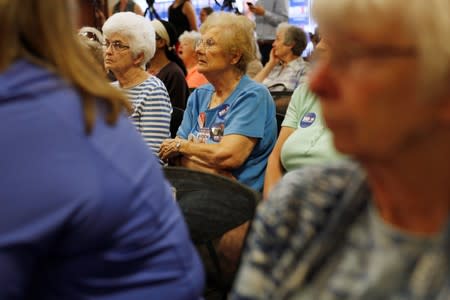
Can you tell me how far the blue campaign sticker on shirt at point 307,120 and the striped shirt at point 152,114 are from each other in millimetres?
858

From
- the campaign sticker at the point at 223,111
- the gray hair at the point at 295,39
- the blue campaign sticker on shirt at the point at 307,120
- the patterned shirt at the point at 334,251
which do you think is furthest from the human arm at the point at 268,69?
the patterned shirt at the point at 334,251

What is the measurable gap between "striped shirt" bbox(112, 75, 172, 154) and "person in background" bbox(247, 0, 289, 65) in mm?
3866

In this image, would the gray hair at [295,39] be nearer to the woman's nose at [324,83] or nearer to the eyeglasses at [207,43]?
the eyeglasses at [207,43]

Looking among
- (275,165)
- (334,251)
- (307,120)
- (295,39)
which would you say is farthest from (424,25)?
(295,39)

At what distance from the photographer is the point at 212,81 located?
3350 mm

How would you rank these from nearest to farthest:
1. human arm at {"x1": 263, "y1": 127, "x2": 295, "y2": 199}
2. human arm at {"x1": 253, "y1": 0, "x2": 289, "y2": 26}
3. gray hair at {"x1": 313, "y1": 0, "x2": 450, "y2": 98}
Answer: gray hair at {"x1": 313, "y1": 0, "x2": 450, "y2": 98}
human arm at {"x1": 263, "y1": 127, "x2": 295, "y2": 199}
human arm at {"x1": 253, "y1": 0, "x2": 289, "y2": 26}

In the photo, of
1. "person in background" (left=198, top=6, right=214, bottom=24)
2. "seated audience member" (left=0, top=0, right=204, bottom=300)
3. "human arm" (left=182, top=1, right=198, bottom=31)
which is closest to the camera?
"seated audience member" (left=0, top=0, right=204, bottom=300)

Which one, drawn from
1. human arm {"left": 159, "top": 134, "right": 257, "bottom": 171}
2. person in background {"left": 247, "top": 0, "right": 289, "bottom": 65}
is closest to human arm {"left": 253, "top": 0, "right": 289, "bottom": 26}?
person in background {"left": 247, "top": 0, "right": 289, "bottom": 65}

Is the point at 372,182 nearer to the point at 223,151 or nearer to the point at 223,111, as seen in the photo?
the point at 223,151

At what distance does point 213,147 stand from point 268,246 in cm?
192

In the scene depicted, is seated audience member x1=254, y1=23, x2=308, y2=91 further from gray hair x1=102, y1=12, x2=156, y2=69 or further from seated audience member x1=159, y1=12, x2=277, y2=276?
seated audience member x1=159, y1=12, x2=277, y2=276

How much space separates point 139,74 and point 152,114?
13.1 inches

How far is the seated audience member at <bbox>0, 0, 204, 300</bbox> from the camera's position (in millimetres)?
1198

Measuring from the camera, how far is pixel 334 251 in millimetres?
1097
